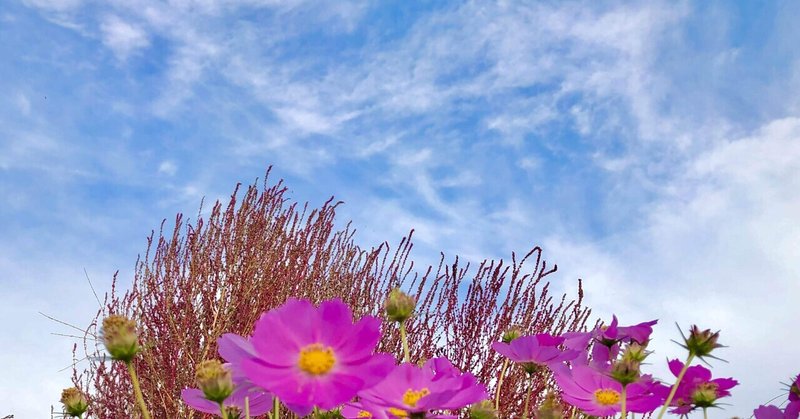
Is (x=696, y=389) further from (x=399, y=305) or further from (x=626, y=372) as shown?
(x=399, y=305)

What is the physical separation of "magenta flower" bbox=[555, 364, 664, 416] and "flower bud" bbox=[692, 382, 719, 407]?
0.09 metres

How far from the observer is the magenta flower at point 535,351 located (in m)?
1.14

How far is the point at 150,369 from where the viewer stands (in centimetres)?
391

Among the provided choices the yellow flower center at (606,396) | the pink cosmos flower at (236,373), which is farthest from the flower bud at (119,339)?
the yellow flower center at (606,396)

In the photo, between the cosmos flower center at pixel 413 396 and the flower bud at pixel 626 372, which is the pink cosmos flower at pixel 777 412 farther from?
the cosmos flower center at pixel 413 396

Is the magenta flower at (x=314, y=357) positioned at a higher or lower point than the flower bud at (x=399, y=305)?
lower

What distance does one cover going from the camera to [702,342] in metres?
1.00

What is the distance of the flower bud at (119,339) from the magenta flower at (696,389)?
785 millimetres

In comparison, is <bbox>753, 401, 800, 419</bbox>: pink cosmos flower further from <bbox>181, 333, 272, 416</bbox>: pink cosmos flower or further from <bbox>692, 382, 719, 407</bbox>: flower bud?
<bbox>181, 333, 272, 416</bbox>: pink cosmos flower

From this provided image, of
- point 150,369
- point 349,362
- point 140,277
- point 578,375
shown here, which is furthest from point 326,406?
point 140,277

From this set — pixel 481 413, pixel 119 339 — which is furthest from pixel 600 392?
pixel 119 339

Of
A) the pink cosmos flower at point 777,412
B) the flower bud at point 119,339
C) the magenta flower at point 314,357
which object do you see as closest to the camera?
the magenta flower at point 314,357

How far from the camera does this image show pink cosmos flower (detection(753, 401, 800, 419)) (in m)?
1.22

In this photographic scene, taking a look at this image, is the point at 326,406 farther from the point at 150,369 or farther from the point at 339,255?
the point at 339,255
